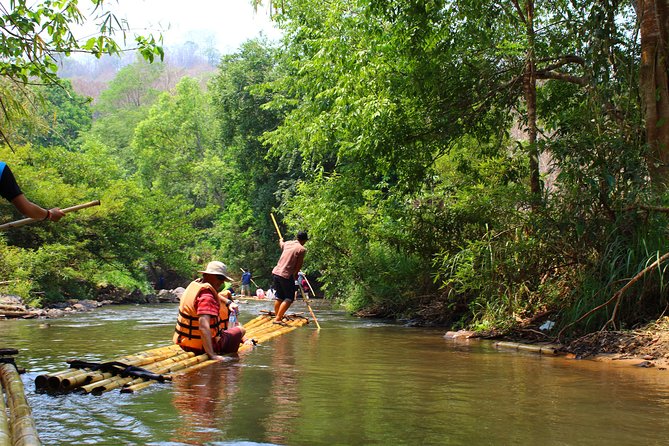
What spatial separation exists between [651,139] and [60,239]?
17.8 m

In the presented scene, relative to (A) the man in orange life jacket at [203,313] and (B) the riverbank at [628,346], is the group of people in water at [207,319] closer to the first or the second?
(A) the man in orange life jacket at [203,313]

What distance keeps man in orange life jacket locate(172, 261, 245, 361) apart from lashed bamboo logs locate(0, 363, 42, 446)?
1788 millimetres

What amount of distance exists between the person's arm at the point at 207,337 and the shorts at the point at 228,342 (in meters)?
0.31

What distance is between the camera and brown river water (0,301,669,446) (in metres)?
4.51

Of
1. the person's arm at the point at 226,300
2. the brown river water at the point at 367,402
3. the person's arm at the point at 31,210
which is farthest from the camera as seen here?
the person's arm at the point at 226,300

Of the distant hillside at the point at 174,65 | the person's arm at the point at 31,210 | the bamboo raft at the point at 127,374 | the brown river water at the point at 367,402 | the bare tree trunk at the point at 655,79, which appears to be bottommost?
the brown river water at the point at 367,402

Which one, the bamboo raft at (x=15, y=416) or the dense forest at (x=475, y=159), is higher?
the dense forest at (x=475, y=159)

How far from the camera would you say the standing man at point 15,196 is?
15.1 ft

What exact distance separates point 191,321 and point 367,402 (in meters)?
2.51

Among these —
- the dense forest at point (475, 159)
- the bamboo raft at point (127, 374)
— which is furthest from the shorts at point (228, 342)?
the dense forest at point (475, 159)

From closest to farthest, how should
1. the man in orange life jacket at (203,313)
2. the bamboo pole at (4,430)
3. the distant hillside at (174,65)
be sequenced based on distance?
the bamboo pole at (4,430) < the man in orange life jacket at (203,313) < the distant hillside at (174,65)

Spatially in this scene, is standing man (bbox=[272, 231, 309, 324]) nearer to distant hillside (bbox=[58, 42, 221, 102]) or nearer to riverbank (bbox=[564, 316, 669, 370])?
riverbank (bbox=[564, 316, 669, 370])

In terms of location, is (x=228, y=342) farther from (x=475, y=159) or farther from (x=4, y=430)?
(x=475, y=159)

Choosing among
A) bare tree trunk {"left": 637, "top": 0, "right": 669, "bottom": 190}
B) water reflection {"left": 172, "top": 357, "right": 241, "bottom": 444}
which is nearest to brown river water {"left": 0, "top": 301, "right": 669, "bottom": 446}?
water reflection {"left": 172, "top": 357, "right": 241, "bottom": 444}
